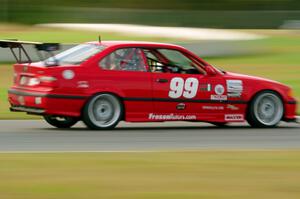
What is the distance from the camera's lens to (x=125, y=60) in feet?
43.8

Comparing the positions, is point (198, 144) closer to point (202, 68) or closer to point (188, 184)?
point (202, 68)

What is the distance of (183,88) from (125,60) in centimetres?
101

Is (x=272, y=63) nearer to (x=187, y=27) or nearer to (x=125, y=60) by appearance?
(x=125, y=60)

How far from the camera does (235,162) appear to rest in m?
9.30

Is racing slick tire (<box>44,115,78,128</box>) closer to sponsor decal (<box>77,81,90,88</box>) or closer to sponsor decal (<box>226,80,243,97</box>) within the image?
sponsor decal (<box>77,81,90,88</box>)

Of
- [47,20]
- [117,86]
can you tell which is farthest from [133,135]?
[47,20]

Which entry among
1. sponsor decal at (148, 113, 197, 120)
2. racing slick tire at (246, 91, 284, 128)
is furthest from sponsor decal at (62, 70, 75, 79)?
racing slick tire at (246, 91, 284, 128)

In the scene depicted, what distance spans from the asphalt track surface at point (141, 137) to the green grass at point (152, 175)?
3.31 feet

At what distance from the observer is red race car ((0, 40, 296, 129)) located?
12836 millimetres

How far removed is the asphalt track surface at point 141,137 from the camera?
11031mm

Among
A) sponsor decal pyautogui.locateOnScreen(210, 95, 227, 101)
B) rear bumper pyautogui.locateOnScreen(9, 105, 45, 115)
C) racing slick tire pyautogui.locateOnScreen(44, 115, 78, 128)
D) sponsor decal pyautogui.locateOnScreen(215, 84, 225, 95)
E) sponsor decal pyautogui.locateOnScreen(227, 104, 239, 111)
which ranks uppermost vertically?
sponsor decal pyautogui.locateOnScreen(215, 84, 225, 95)

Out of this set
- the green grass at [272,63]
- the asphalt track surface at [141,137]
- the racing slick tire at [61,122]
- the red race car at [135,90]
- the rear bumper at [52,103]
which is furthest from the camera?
the green grass at [272,63]

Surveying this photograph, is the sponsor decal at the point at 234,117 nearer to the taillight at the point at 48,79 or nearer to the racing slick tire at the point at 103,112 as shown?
the racing slick tire at the point at 103,112

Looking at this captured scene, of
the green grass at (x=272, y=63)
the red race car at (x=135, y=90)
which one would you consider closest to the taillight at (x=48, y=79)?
the red race car at (x=135, y=90)
